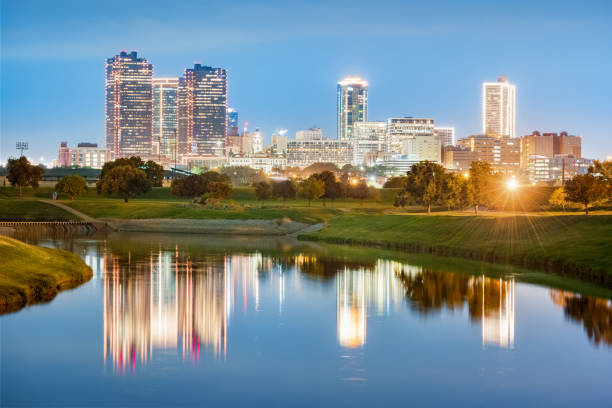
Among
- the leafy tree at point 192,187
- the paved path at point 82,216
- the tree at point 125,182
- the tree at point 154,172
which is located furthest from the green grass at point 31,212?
the tree at point 154,172

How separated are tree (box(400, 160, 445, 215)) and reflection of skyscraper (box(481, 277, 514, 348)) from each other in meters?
51.0

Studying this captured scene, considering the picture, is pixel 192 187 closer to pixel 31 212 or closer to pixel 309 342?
pixel 31 212

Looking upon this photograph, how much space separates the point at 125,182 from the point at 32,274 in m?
84.8

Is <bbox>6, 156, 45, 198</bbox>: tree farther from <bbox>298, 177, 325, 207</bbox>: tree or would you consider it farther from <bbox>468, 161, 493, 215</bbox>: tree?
<bbox>468, 161, 493, 215</bbox>: tree

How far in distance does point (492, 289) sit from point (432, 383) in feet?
72.0

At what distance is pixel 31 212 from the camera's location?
4296 inches

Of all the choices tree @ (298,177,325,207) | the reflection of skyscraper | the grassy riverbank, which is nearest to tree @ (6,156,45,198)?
tree @ (298,177,325,207)

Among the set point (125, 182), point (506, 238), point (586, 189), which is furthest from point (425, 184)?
point (125, 182)

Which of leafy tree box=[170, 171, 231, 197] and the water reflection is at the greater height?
leafy tree box=[170, 171, 231, 197]

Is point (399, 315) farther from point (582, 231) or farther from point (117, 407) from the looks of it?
point (582, 231)

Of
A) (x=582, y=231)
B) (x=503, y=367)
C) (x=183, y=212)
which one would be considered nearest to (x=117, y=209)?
(x=183, y=212)

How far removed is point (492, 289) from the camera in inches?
1821

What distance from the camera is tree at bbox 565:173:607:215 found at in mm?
78188

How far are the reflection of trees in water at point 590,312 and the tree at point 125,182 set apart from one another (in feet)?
306
